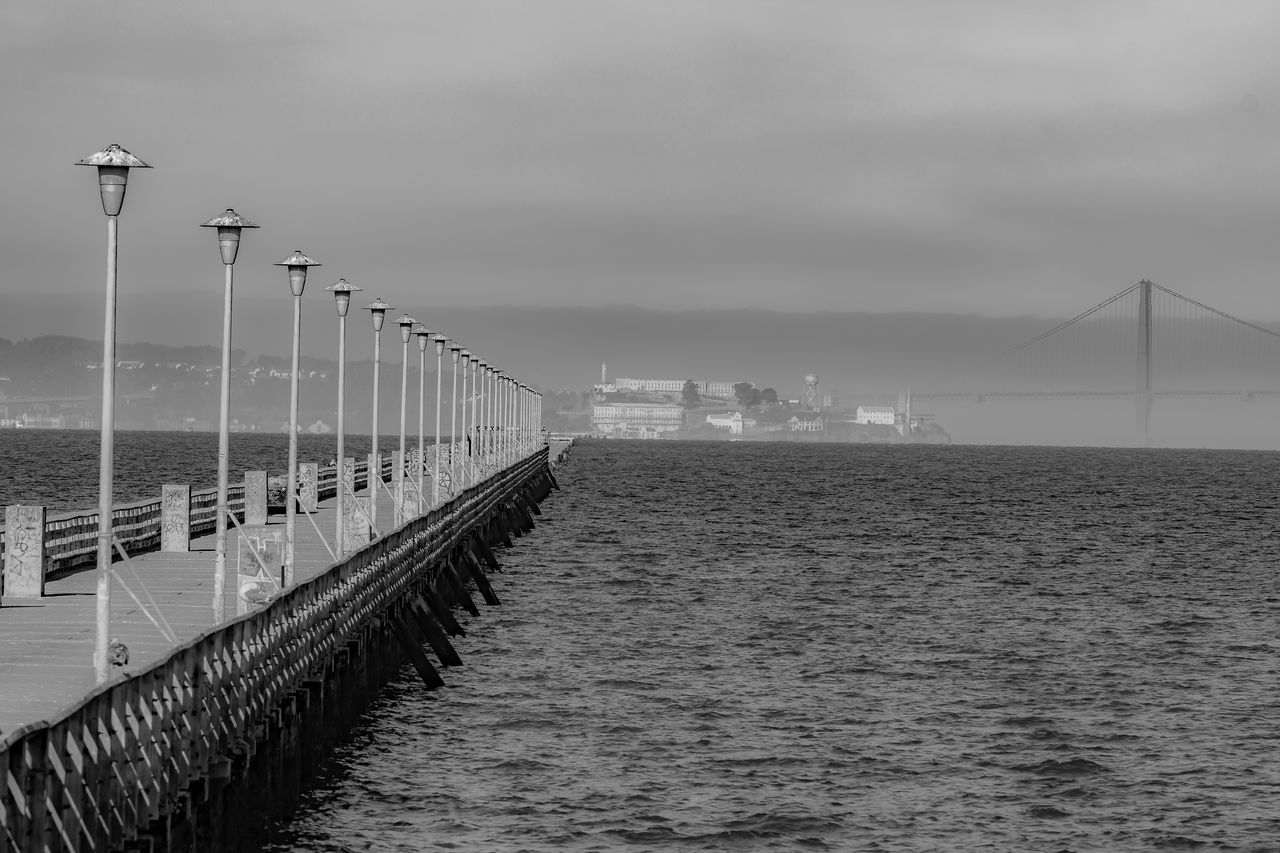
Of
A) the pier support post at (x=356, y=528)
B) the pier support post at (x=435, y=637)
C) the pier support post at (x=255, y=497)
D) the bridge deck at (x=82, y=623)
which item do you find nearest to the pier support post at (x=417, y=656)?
the bridge deck at (x=82, y=623)

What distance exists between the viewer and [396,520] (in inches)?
1458

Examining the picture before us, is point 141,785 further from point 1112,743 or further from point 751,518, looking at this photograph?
point 751,518

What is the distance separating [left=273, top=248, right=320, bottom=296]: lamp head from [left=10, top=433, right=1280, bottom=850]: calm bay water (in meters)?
6.30

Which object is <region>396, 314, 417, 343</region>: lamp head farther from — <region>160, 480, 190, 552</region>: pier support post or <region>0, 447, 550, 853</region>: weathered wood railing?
<region>0, 447, 550, 853</region>: weathered wood railing

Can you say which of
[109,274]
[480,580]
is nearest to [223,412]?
[109,274]

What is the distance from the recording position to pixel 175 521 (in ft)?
107

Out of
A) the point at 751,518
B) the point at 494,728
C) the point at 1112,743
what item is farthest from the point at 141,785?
the point at 751,518

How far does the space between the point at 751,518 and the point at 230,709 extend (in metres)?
68.4

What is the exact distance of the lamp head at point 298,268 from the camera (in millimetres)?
25531

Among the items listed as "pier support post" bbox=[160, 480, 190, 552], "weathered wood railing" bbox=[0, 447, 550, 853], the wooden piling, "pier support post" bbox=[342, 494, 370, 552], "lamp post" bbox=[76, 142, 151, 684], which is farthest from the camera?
the wooden piling

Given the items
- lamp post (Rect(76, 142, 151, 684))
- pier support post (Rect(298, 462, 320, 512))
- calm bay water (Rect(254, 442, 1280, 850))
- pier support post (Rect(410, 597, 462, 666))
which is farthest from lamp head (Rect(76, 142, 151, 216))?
pier support post (Rect(298, 462, 320, 512))

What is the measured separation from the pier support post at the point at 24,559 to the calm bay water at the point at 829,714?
506cm

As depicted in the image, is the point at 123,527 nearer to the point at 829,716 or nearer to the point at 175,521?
the point at 175,521

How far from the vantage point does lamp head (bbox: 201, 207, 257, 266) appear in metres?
19.8
